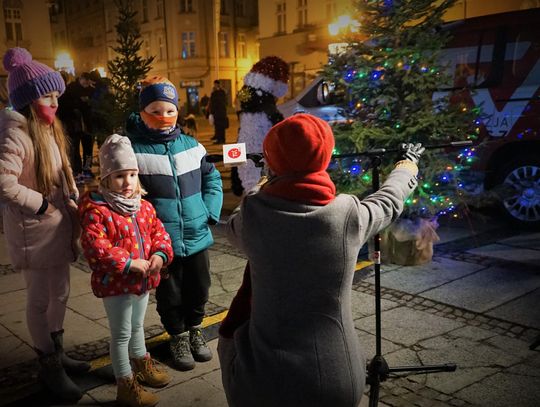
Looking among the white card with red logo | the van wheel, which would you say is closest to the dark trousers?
the white card with red logo

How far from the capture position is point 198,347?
3.96m

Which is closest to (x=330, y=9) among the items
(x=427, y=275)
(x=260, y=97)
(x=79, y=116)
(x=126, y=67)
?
(x=126, y=67)

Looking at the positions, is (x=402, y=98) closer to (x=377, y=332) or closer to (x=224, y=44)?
(x=377, y=332)

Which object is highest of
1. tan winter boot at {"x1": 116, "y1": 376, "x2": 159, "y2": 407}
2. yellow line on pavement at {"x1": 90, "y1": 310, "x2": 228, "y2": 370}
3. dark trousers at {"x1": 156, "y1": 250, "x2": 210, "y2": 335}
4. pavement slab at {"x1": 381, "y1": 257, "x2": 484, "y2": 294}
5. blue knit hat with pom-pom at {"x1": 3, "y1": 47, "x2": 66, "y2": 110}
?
blue knit hat with pom-pom at {"x1": 3, "y1": 47, "x2": 66, "y2": 110}

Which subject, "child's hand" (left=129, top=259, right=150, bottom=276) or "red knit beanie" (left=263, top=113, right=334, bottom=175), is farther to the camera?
"child's hand" (left=129, top=259, right=150, bottom=276)

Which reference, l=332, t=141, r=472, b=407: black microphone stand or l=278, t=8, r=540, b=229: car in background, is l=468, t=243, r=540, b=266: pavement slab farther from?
l=332, t=141, r=472, b=407: black microphone stand

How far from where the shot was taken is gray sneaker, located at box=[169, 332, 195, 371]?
3.79 meters

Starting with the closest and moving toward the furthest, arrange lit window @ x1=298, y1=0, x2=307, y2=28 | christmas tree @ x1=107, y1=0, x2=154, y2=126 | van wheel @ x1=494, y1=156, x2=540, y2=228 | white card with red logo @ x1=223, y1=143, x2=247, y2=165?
white card with red logo @ x1=223, y1=143, x2=247, y2=165 → van wheel @ x1=494, y1=156, x2=540, y2=228 → christmas tree @ x1=107, y1=0, x2=154, y2=126 → lit window @ x1=298, y1=0, x2=307, y2=28

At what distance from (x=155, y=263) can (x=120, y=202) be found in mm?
415

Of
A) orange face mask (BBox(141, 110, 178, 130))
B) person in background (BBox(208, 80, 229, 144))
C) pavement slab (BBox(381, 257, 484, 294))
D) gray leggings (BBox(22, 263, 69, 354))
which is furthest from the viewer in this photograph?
person in background (BBox(208, 80, 229, 144))

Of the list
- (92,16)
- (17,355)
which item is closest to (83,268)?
(17,355)

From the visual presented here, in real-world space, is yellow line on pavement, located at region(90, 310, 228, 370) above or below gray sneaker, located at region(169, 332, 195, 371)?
below

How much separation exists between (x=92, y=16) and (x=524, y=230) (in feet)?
215

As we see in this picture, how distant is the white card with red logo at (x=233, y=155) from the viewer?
2.87 m
